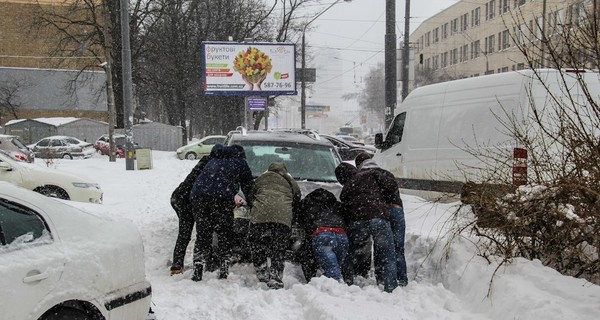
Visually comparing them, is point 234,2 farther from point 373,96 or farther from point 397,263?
point 373,96

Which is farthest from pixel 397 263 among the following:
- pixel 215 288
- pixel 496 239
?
pixel 215 288

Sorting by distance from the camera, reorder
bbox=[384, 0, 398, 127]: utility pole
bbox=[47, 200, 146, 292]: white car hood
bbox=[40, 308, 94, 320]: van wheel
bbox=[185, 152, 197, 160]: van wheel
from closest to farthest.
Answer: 1. bbox=[40, 308, 94, 320]: van wheel
2. bbox=[47, 200, 146, 292]: white car hood
3. bbox=[384, 0, 398, 127]: utility pole
4. bbox=[185, 152, 197, 160]: van wheel

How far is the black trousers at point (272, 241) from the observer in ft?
17.7

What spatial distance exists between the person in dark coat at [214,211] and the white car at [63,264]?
188 centimetres

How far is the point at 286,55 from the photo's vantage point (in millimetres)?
28953

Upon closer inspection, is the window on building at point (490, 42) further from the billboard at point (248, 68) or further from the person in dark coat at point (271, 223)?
the person in dark coat at point (271, 223)

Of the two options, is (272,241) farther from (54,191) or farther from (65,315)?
(54,191)

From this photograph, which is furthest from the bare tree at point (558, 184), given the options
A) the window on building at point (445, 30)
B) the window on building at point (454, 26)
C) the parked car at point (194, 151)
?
the window on building at point (445, 30)

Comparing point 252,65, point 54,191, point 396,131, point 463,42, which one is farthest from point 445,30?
point 54,191

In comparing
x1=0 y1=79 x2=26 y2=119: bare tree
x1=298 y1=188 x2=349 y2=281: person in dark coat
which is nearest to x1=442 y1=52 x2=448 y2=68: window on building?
x1=0 y1=79 x2=26 y2=119: bare tree

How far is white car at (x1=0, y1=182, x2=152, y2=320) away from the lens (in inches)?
116

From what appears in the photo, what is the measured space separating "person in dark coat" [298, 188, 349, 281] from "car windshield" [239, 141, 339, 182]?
1154 mm

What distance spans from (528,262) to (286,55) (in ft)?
83.6

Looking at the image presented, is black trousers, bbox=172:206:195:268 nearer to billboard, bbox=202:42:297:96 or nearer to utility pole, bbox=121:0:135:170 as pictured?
utility pole, bbox=121:0:135:170
